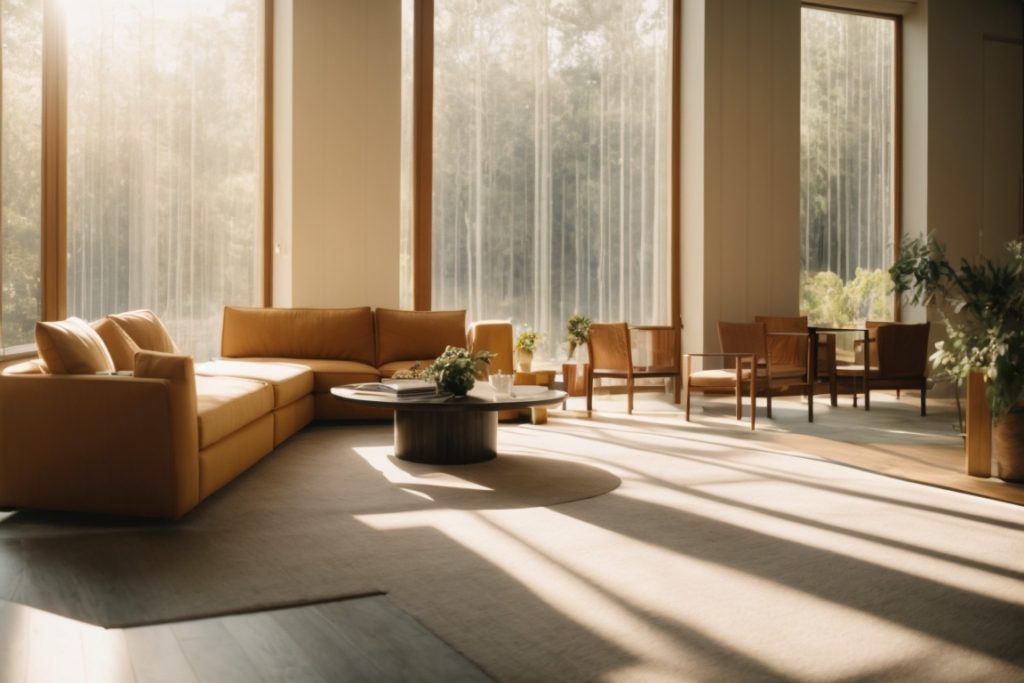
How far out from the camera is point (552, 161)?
857cm

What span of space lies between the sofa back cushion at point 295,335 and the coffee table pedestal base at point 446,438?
1921 mm

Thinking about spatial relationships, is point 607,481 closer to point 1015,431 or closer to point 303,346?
point 1015,431

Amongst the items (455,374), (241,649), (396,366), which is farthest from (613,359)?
(241,649)

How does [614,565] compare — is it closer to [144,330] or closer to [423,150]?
[144,330]

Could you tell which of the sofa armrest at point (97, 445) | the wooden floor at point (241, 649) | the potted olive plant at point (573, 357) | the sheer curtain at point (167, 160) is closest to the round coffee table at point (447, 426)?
the sofa armrest at point (97, 445)

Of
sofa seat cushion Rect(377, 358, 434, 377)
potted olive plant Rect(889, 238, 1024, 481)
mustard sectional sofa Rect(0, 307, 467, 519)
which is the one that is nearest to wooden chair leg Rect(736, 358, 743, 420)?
potted olive plant Rect(889, 238, 1024, 481)

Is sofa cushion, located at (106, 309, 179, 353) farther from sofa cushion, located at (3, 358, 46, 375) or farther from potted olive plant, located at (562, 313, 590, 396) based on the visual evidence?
potted olive plant, located at (562, 313, 590, 396)

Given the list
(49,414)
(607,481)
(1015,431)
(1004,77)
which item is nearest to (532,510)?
(607,481)

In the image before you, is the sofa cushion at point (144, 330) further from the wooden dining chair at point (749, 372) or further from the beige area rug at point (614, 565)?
the wooden dining chair at point (749, 372)

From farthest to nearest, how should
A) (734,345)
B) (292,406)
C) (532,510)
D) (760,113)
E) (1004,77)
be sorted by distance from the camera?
1. (1004,77)
2. (760,113)
3. (734,345)
4. (292,406)
5. (532,510)

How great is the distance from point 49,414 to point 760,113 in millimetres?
7060

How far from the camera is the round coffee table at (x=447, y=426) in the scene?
523 centimetres

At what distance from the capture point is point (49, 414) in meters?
3.99

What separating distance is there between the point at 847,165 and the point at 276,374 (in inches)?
257
